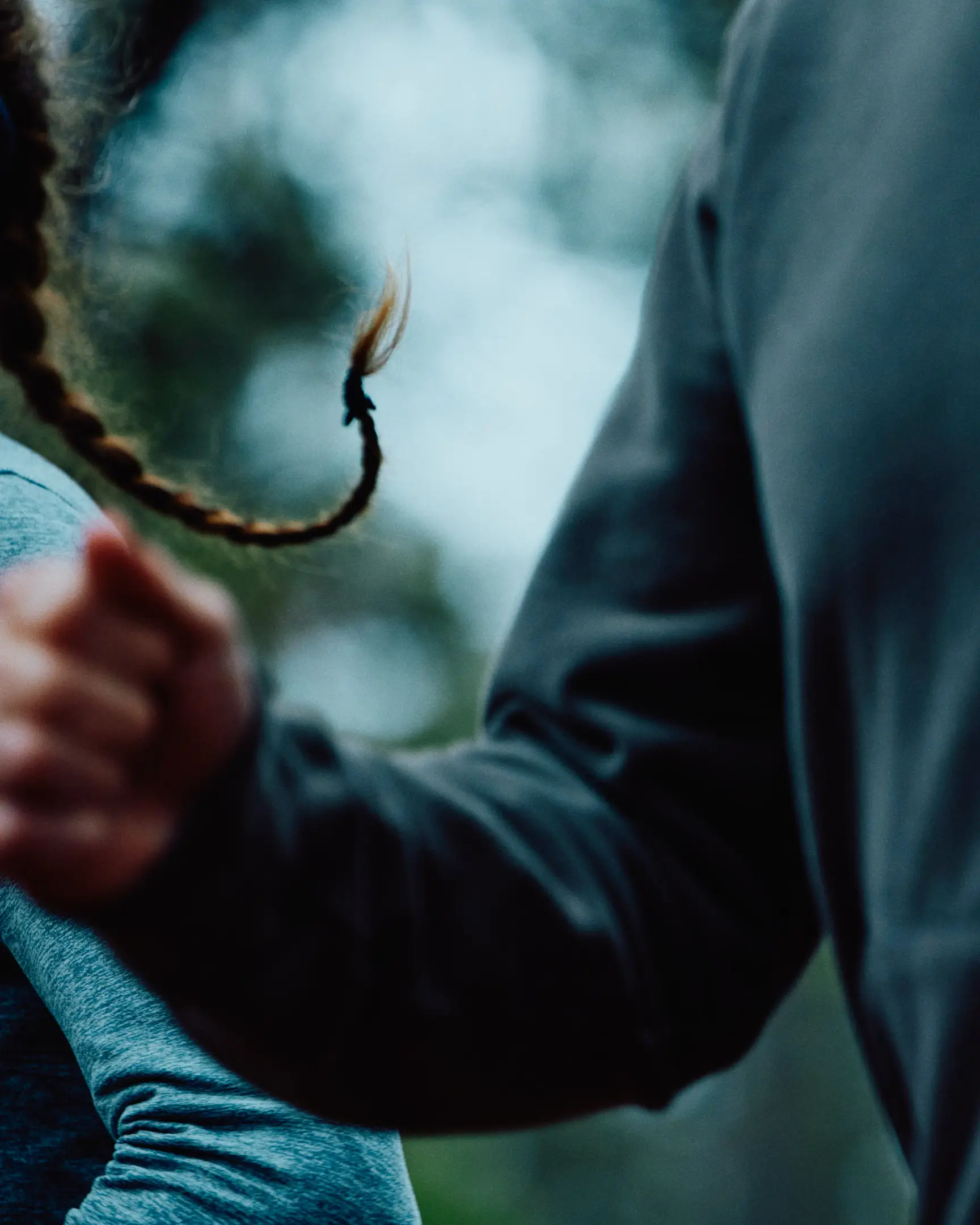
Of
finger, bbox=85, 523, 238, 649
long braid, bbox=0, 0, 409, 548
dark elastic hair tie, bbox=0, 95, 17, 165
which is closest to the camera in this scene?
finger, bbox=85, 523, 238, 649

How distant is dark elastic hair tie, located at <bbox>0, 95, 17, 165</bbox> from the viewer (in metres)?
1.21

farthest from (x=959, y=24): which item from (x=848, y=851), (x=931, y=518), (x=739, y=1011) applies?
(x=739, y=1011)

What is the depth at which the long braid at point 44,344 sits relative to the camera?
0.98 metres

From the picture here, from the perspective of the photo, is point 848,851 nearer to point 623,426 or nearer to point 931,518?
point 931,518

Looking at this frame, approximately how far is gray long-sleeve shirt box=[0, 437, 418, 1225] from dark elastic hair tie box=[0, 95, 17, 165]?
0.82 ft

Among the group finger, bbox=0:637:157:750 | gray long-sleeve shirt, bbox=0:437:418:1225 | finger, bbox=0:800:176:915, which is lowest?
gray long-sleeve shirt, bbox=0:437:418:1225

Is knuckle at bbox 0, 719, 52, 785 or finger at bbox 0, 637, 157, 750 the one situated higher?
finger at bbox 0, 637, 157, 750

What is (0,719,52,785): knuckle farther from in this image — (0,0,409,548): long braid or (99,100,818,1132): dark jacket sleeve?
(0,0,409,548): long braid

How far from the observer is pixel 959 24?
84cm

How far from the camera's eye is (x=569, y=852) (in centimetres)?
86

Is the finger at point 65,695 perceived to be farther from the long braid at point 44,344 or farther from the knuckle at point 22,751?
the long braid at point 44,344

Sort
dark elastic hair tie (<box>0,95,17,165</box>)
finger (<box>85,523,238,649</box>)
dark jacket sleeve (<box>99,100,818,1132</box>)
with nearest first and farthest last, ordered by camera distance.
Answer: finger (<box>85,523,238,649</box>) → dark jacket sleeve (<box>99,100,818,1132</box>) → dark elastic hair tie (<box>0,95,17,165</box>)

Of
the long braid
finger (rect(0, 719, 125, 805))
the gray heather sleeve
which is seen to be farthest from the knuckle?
the gray heather sleeve

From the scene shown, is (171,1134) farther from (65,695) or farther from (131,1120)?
(65,695)
